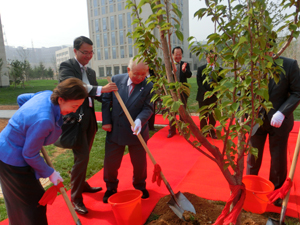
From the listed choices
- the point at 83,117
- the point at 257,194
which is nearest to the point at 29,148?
the point at 83,117

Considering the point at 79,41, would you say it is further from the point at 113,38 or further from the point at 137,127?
the point at 113,38

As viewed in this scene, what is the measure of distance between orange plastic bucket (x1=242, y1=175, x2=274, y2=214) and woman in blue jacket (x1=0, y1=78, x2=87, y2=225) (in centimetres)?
186

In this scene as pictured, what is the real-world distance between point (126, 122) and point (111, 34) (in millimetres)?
47558

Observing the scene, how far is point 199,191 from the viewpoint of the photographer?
2.96 meters

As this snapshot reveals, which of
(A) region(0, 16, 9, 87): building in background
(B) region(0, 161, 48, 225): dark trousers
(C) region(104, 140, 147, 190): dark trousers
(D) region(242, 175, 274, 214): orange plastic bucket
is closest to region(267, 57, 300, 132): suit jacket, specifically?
(D) region(242, 175, 274, 214): orange plastic bucket

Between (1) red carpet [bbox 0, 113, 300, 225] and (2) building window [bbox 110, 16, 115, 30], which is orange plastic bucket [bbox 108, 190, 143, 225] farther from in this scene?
(2) building window [bbox 110, 16, 115, 30]

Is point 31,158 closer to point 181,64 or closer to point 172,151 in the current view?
point 172,151

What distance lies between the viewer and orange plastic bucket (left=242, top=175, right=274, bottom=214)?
2184mm

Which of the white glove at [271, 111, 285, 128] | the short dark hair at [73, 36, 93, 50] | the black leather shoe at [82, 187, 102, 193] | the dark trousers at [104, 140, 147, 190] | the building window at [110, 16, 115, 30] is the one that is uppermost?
the building window at [110, 16, 115, 30]

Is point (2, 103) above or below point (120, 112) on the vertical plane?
below

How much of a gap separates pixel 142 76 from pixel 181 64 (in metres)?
2.75

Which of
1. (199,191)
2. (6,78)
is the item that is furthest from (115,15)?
(199,191)

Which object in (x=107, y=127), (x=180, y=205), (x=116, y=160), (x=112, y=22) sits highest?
(x=112, y=22)

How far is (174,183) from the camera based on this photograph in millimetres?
3244
